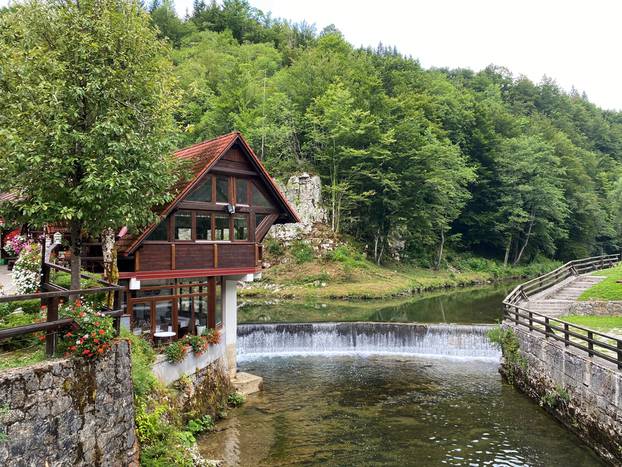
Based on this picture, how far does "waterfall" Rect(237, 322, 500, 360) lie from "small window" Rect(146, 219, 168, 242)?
10.6 metres

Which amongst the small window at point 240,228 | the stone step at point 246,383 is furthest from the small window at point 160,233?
the stone step at point 246,383

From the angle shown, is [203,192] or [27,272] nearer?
[27,272]

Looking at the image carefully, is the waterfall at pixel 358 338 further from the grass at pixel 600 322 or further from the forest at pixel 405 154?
the forest at pixel 405 154

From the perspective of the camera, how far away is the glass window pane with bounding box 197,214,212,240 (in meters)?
14.0

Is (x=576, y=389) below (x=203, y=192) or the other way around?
below

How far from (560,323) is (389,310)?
55.1 feet

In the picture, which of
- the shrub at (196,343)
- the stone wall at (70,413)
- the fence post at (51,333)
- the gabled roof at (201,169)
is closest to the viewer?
the stone wall at (70,413)

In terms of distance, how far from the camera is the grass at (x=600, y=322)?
17.3m

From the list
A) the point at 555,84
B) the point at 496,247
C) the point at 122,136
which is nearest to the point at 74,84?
the point at 122,136

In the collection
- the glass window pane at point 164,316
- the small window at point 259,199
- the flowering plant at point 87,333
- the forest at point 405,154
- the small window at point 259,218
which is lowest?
the glass window pane at point 164,316

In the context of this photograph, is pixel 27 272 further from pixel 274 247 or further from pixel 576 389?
pixel 274 247

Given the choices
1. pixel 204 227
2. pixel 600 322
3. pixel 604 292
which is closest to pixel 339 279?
pixel 604 292

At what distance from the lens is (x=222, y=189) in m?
14.6

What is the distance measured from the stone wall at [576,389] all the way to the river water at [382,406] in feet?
1.33
